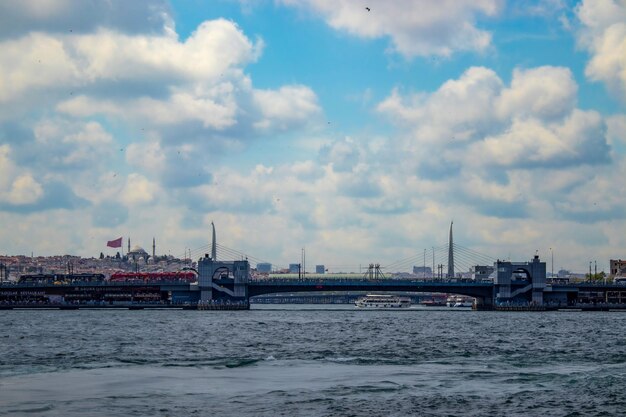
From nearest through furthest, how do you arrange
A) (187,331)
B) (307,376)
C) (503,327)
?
(307,376) → (187,331) → (503,327)

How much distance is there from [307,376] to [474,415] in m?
18.2

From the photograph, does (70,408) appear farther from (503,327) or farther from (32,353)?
(503,327)

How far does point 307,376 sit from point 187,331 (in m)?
60.3

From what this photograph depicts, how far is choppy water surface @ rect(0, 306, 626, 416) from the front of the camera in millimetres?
53375

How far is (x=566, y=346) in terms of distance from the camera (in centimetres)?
9794

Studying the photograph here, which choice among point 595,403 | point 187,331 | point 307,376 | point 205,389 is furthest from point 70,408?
point 187,331

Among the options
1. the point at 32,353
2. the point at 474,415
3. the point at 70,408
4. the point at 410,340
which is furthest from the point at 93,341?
the point at 474,415

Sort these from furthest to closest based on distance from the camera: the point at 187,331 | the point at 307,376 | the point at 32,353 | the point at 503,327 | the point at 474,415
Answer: the point at 503,327 → the point at 187,331 → the point at 32,353 → the point at 307,376 → the point at 474,415

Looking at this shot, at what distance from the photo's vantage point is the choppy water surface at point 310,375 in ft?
175

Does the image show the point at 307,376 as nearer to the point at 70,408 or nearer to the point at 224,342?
the point at 70,408

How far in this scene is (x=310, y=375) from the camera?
67688mm

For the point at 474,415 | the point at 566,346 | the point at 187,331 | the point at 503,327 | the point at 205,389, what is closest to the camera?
→ the point at 474,415

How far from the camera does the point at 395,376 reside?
6725 centimetres

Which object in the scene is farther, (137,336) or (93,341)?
(137,336)
